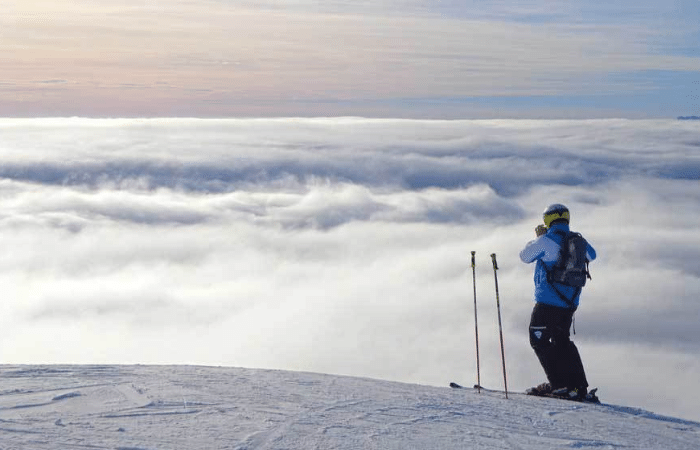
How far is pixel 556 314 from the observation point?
723 cm

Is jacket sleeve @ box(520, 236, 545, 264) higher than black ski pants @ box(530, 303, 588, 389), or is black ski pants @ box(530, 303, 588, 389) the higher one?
jacket sleeve @ box(520, 236, 545, 264)

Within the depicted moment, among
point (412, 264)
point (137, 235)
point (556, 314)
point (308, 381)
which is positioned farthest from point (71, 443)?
point (137, 235)

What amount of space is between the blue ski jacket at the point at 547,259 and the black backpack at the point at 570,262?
0.05m

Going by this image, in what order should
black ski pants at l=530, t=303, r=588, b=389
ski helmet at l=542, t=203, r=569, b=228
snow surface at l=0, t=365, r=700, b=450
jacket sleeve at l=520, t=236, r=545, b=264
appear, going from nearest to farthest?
1. snow surface at l=0, t=365, r=700, b=450
2. jacket sleeve at l=520, t=236, r=545, b=264
3. ski helmet at l=542, t=203, r=569, b=228
4. black ski pants at l=530, t=303, r=588, b=389

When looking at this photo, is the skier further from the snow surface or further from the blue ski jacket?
the snow surface

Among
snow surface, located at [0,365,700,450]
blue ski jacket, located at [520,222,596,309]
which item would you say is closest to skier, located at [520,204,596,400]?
blue ski jacket, located at [520,222,596,309]

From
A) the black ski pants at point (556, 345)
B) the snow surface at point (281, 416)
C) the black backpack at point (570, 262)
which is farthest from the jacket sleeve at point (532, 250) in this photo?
the snow surface at point (281, 416)

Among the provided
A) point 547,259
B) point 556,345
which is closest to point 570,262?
point 547,259

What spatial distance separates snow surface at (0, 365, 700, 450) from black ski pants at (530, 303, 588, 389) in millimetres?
410

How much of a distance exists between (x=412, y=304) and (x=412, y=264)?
20762 millimetres

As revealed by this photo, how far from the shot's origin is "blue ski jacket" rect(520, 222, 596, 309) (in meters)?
6.91

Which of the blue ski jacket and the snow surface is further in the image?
the blue ski jacket

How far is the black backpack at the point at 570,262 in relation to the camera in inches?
273

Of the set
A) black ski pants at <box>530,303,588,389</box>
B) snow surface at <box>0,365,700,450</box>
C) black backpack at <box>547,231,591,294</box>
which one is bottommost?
snow surface at <box>0,365,700,450</box>
